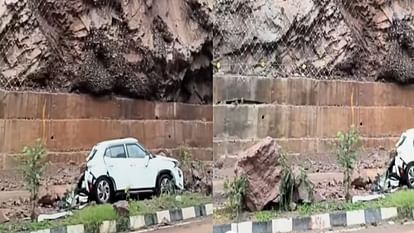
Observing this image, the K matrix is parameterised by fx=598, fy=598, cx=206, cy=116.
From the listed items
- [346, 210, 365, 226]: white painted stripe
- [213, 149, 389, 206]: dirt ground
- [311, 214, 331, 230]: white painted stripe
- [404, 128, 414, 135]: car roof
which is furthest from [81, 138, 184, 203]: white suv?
[404, 128, 414, 135]: car roof

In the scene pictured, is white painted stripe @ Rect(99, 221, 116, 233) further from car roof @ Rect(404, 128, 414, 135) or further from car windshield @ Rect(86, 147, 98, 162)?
car roof @ Rect(404, 128, 414, 135)

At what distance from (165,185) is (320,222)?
75 centimetres

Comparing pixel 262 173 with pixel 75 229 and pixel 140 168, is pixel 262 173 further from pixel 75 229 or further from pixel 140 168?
pixel 75 229

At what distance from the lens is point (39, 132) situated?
2.57 meters

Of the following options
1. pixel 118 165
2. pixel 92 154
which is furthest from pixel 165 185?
pixel 92 154

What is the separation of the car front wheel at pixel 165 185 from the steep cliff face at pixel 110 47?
0.38 m

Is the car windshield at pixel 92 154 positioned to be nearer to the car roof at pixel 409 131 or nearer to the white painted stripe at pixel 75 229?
the white painted stripe at pixel 75 229

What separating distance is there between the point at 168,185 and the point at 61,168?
0.53 metres

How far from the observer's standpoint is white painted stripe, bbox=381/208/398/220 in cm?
293

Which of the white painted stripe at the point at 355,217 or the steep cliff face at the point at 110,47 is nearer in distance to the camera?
the steep cliff face at the point at 110,47

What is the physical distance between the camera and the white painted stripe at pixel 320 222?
278cm

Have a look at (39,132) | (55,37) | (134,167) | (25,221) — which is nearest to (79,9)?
(55,37)

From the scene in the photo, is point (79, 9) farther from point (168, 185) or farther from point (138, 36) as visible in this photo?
point (168, 185)

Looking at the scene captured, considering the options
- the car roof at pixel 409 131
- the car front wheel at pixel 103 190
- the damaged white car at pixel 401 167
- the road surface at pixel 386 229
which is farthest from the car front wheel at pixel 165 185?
the car roof at pixel 409 131
